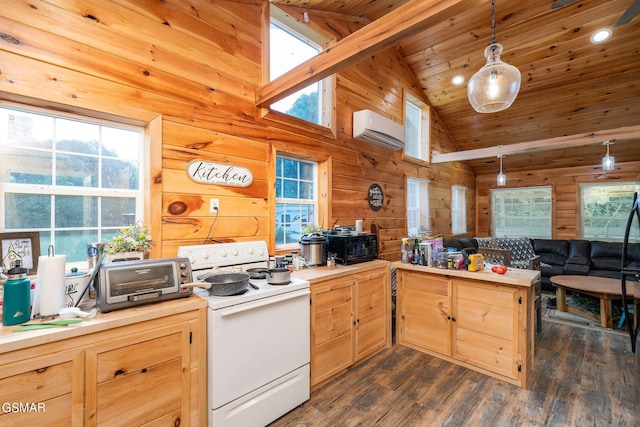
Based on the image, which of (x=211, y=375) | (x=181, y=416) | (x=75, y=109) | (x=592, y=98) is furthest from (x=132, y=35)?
(x=592, y=98)

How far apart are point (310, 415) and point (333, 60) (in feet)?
7.98

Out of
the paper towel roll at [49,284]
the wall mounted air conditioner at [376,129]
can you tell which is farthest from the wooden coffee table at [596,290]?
the paper towel roll at [49,284]

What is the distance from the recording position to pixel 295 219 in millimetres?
3035

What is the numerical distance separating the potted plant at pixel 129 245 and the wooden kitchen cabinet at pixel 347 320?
3.90 feet

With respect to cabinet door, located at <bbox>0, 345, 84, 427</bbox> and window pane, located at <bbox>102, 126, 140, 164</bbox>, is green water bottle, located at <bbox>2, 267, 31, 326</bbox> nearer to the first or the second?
cabinet door, located at <bbox>0, 345, 84, 427</bbox>

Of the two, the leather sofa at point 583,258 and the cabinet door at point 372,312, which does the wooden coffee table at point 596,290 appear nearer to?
the leather sofa at point 583,258

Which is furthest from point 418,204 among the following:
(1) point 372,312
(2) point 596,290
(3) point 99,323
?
(3) point 99,323

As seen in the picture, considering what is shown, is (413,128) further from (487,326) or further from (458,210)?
(487,326)

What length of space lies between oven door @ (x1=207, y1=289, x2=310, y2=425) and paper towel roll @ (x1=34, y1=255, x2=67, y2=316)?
0.69 metres

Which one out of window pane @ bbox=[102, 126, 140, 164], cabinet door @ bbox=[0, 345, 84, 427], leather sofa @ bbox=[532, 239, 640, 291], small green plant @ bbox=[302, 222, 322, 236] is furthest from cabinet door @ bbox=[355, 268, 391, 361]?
leather sofa @ bbox=[532, 239, 640, 291]

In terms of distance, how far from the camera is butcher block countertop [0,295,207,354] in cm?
107

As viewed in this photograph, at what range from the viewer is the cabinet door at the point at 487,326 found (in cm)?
223

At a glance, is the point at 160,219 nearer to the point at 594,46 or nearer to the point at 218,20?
the point at 218,20

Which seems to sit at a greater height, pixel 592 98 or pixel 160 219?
pixel 592 98
